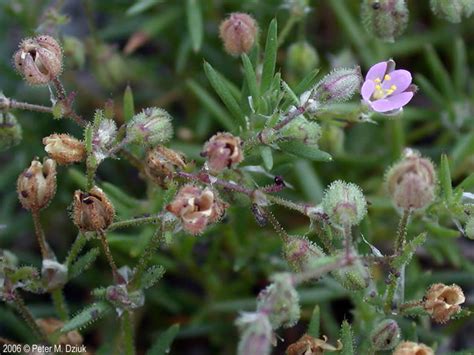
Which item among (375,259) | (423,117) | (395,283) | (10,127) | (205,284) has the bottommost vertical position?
(205,284)

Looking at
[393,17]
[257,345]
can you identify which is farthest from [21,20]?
[257,345]

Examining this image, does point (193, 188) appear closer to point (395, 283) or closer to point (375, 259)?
point (375, 259)

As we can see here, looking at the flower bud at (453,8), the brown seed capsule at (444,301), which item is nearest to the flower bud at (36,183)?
the brown seed capsule at (444,301)

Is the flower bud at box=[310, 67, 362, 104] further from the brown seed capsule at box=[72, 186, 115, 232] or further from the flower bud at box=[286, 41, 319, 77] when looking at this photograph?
the flower bud at box=[286, 41, 319, 77]

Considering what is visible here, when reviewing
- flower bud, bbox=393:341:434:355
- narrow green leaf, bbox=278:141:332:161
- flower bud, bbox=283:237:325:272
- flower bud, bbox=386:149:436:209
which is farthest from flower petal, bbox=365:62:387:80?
flower bud, bbox=393:341:434:355

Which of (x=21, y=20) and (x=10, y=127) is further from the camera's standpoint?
(x=21, y=20)

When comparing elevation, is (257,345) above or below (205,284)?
above

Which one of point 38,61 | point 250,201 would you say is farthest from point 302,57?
point 38,61
